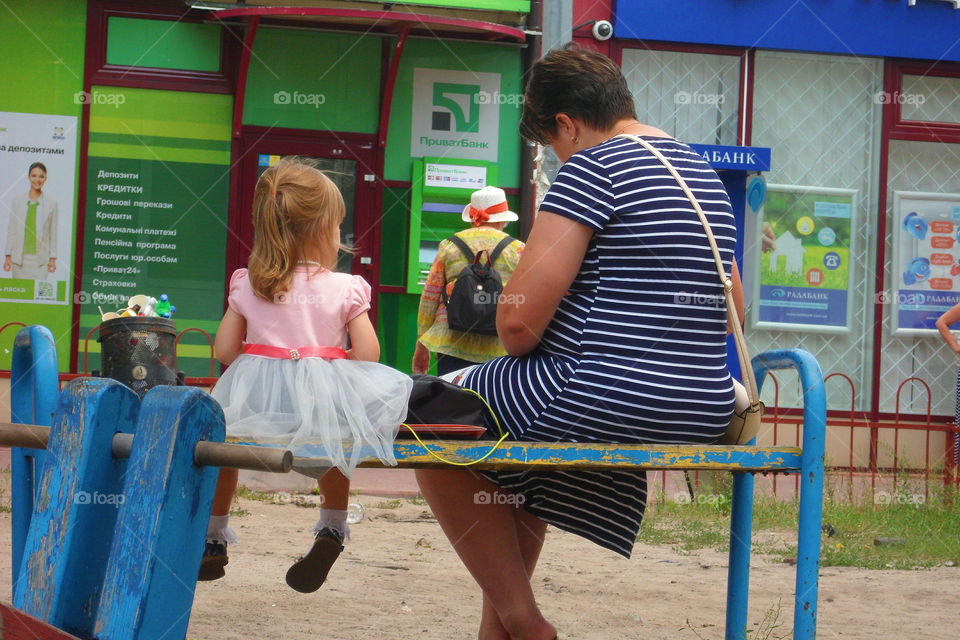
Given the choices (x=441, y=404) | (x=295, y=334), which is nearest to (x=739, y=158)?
(x=295, y=334)

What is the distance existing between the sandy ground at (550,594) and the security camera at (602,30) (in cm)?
471

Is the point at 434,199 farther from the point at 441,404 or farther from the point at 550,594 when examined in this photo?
the point at 441,404

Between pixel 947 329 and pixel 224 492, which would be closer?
pixel 224 492

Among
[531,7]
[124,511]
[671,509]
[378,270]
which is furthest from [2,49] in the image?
[124,511]

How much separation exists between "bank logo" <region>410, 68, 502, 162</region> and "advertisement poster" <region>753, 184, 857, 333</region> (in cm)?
237

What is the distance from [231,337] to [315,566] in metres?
0.73

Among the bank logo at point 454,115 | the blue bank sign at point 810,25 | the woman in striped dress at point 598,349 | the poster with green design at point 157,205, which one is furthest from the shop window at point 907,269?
the woman in striped dress at point 598,349

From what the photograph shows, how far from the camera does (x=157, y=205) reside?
32.0 ft

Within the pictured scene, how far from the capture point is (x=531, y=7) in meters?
9.81

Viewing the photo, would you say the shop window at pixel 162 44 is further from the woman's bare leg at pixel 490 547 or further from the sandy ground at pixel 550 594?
the woman's bare leg at pixel 490 547

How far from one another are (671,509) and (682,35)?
14.2ft

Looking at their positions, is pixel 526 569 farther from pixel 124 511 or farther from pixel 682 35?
pixel 682 35

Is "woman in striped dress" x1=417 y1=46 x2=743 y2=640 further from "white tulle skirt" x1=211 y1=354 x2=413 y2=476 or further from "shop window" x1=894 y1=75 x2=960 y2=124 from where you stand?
"shop window" x1=894 y1=75 x2=960 y2=124

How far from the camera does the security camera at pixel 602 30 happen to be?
32.6ft
